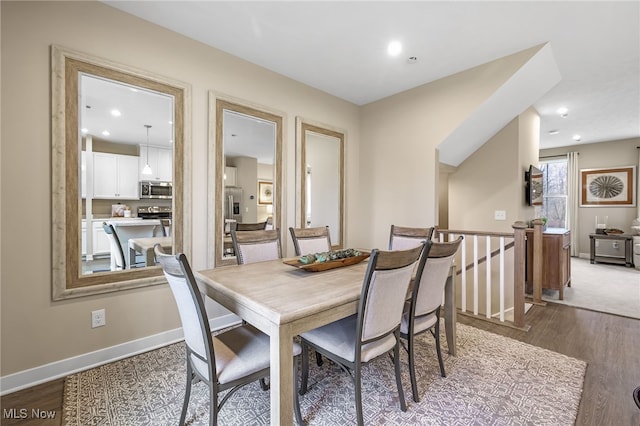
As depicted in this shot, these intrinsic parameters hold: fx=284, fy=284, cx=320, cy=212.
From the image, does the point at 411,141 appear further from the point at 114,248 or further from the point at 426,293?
the point at 114,248

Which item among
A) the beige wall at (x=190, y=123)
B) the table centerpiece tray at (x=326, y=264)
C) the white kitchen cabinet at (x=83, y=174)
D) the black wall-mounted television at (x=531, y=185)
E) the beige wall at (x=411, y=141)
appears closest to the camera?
the beige wall at (x=190, y=123)

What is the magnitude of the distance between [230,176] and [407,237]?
6.16 feet

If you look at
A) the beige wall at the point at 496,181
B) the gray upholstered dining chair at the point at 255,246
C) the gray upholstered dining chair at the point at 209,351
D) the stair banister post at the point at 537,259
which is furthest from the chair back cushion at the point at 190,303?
the beige wall at the point at 496,181

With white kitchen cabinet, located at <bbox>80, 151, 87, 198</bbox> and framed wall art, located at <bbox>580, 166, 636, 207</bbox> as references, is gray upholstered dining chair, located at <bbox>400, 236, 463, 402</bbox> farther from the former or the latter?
framed wall art, located at <bbox>580, 166, 636, 207</bbox>

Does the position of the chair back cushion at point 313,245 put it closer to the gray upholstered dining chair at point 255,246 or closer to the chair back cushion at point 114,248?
the gray upholstered dining chair at point 255,246

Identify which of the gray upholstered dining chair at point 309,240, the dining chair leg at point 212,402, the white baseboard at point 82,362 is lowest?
the white baseboard at point 82,362

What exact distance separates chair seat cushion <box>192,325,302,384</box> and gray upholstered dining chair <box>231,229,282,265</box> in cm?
80

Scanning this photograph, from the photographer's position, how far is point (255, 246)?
2455mm

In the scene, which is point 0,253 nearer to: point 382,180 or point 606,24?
point 382,180

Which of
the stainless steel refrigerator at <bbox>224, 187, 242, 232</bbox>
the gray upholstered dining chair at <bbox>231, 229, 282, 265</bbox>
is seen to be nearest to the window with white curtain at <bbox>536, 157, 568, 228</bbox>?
the gray upholstered dining chair at <bbox>231, 229, 282, 265</bbox>

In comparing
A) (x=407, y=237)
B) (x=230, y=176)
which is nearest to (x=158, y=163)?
(x=230, y=176)

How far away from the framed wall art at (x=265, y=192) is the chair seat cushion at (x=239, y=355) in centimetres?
176

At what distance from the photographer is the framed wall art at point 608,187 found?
6059 mm

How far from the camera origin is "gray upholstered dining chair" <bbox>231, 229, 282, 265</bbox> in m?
2.35
